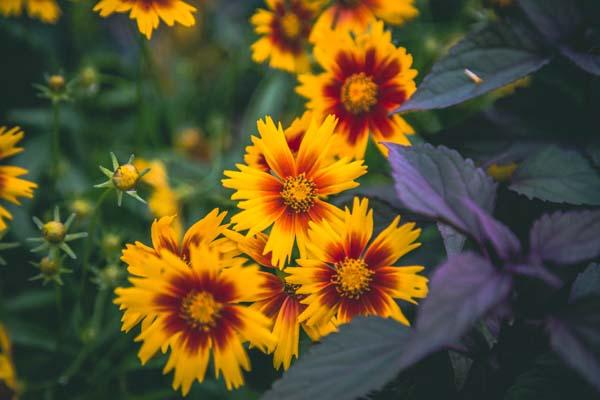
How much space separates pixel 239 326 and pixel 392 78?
58 cm

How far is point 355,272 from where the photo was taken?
929mm

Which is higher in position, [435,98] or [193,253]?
[435,98]

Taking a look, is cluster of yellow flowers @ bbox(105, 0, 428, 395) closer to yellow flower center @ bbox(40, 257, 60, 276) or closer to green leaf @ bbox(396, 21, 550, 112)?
green leaf @ bbox(396, 21, 550, 112)

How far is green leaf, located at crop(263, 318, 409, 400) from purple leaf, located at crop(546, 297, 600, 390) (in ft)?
0.63

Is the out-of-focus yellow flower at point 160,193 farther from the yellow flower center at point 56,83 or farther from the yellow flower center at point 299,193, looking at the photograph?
the yellow flower center at point 299,193

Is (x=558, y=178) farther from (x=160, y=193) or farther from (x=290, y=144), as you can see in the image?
(x=160, y=193)

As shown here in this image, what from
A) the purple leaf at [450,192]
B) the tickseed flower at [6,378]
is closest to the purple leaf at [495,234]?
the purple leaf at [450,192]

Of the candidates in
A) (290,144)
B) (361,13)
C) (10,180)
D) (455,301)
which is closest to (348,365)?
(455,301)

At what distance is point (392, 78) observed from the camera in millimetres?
1134

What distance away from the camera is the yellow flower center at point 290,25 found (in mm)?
1306

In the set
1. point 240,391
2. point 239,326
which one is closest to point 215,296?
point 239,326

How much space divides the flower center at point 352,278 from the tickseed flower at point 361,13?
542 mm

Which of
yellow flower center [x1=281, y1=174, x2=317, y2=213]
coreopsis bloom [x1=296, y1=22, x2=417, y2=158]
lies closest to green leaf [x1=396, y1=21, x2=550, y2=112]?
coreopsis bloom [x1=296, y1=22, x2=417, y2=158]

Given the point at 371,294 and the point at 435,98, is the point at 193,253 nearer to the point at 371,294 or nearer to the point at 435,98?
the point at 371,294
